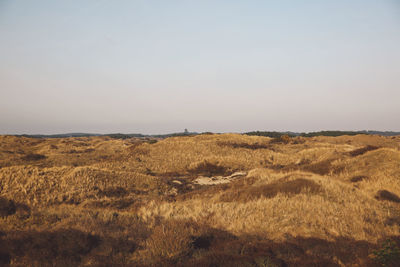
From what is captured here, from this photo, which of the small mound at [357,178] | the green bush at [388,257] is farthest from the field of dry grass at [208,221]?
the small mound at [357,178]

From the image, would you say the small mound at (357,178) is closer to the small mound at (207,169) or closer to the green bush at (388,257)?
the green bush at (388,257)

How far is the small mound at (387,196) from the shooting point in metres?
12.5

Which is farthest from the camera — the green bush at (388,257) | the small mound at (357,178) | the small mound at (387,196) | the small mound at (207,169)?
the small mound at (207,169)

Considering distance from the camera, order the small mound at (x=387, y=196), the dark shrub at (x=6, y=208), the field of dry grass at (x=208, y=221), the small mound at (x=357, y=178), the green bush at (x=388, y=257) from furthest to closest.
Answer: the small mound at (x=357, y=178), the small mound at (x=387, y=196), the dark shrub at (x=6, y=208), the field of dry grass at (x=208, y=221), the green bush at (x=388, y=257)

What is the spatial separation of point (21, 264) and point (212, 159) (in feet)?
95.1

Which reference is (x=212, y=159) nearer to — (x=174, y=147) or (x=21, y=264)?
(x=174, y=147)

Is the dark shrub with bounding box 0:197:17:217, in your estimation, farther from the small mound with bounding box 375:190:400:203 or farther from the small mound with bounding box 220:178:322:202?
the small mound with bounding box 375:190:400:203

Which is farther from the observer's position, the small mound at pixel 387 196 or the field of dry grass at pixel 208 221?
the small mound at pixel 387 196

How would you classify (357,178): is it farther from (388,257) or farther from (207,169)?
(207,169)

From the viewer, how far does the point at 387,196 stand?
12773 millimetres

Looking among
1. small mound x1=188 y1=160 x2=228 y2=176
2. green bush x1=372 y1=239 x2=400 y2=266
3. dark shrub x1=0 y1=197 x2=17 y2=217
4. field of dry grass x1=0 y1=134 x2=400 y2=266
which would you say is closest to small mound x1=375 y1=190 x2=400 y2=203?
field of dry grass x1=0 y1=134 x2=400 y2=266

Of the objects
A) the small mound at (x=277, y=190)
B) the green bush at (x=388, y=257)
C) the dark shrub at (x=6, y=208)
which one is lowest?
the dark shrub at (x=6, y=208)

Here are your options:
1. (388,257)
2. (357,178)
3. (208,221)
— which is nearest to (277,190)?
(208,221)

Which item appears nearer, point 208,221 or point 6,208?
point 208,221
